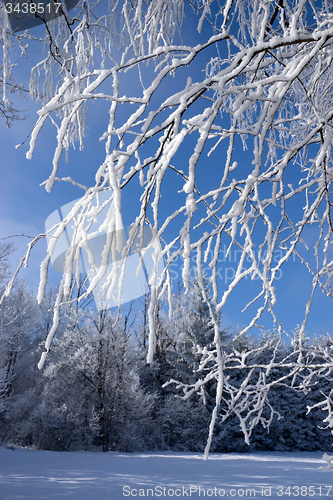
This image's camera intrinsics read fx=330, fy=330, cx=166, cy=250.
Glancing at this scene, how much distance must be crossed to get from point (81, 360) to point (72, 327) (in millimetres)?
1522

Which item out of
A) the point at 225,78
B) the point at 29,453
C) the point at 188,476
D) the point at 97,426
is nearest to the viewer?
the point at 225,78

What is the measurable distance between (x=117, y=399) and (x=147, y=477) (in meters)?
4.81

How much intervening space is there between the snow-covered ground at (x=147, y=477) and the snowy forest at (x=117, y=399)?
1.49 m

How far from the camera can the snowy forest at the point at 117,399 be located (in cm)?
1021

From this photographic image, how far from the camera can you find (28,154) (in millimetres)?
766

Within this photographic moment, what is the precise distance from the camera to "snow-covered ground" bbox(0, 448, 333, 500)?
16.6ft

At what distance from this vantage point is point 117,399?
1088 centimetres

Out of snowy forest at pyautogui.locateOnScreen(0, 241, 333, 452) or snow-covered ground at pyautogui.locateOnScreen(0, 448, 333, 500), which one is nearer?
snow-covered ground at pyautogui.locateOnScreen(0, 448, 333, 500)

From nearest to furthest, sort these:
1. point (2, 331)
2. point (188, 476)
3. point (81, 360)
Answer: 1. point (188, 476)
2. point (2, 331)
3. point (81, 360)

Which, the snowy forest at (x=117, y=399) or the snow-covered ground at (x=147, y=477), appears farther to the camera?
the snowy forest at (x=117, y=399)

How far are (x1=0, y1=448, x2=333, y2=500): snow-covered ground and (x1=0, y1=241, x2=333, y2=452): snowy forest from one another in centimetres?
149

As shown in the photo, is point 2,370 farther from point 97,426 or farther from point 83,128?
point 83,128

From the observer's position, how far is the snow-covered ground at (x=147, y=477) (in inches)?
199

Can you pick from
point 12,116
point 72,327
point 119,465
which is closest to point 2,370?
point 72,327
